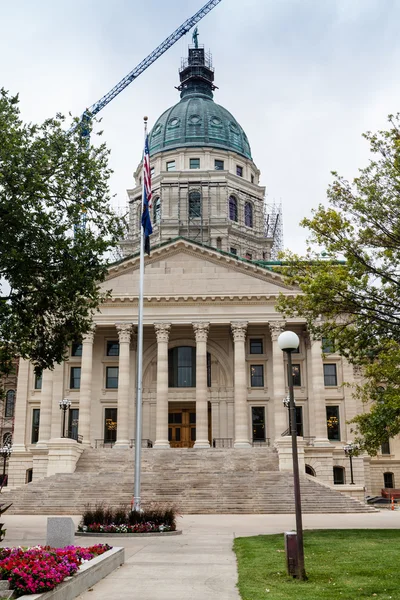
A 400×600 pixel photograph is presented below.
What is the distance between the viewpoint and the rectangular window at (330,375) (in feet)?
177

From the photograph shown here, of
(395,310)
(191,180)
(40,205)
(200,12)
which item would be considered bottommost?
(395,310)

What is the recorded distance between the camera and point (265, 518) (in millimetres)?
31109

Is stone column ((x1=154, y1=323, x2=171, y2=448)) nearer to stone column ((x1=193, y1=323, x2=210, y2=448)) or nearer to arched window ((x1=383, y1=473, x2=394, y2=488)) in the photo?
stone column ((x1=193, y1=323, x2=210, y2=448))

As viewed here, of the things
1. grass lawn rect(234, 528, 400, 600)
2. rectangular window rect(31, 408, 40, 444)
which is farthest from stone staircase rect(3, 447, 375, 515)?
grass lawn rect(234, 528, 400, 600)

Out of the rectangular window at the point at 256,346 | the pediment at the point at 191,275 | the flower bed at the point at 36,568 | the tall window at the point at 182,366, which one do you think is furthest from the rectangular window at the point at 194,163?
the flower bed at the point at 36,568

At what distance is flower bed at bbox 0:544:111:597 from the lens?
9.42 metres

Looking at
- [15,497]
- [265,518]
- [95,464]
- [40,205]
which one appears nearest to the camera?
[40,205]

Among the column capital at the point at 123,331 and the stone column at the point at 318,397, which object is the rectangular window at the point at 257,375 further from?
the column capital at the point at 123,331

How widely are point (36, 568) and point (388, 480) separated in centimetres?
5376

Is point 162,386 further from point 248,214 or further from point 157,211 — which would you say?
point 248,214

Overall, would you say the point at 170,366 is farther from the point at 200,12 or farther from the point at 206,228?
the point at 200,12

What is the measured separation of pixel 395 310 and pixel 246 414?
28269mm

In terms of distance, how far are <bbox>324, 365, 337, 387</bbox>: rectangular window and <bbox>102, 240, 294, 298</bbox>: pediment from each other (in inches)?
308

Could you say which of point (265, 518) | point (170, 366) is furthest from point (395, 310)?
point (170, 366)
